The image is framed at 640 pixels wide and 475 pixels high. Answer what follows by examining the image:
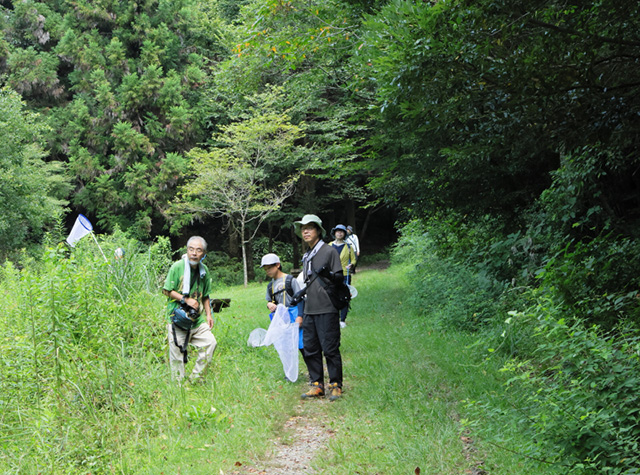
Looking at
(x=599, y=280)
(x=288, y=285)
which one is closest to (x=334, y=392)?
(x=288, y=285)

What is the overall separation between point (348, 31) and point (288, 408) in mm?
6636

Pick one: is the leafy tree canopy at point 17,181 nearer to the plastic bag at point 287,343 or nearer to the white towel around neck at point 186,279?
the white towel around neck at point 186,279

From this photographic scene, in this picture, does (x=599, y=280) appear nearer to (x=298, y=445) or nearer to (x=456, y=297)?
(x=298, y=445)

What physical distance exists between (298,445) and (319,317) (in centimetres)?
151

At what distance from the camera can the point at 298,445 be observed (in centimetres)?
462

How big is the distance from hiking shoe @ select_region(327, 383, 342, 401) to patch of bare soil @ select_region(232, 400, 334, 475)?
86 millimetres

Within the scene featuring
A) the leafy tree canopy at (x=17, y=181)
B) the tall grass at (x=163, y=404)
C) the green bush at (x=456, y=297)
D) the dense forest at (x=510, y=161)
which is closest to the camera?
the dense forest at (x=510, y=161)

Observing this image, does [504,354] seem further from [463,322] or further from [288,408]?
[288,408]

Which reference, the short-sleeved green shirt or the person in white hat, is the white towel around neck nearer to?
the short-sleeved green shirt

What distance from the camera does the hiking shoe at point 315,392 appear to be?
5816mm

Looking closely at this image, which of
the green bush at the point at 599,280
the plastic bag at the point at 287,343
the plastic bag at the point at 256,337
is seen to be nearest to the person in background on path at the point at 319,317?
the plastic bag at the point at 287,343

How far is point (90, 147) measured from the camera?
1085 inches

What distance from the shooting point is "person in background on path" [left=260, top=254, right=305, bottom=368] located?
6235 millimetres

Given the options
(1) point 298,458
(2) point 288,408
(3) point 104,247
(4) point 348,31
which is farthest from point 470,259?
(3) point 104,247
